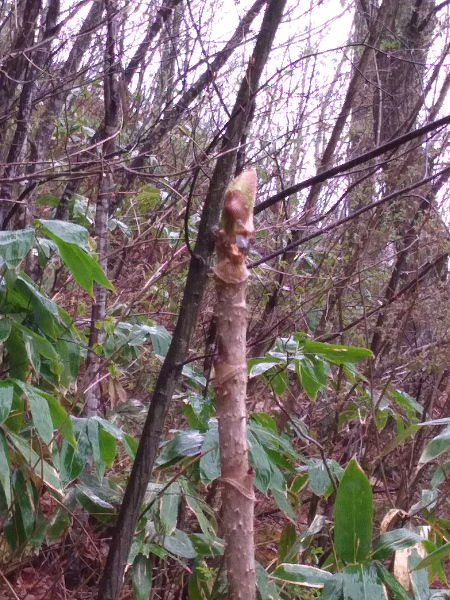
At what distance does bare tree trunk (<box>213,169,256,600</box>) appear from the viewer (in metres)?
1.11

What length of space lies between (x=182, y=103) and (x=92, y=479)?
211 cm

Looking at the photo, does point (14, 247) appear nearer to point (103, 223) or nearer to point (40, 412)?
point (40, 412)

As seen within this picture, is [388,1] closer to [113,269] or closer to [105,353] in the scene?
[113,269]

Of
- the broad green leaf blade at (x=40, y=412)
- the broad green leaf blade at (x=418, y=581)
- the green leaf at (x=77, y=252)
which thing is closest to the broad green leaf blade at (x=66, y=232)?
the green leaf at (x=77, y=252)

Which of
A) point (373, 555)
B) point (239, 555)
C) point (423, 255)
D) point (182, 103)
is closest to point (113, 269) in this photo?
point (182, 103)

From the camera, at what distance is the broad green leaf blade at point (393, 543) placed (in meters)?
1.56

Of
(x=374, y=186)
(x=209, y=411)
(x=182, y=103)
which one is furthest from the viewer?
(x=182, y=103)

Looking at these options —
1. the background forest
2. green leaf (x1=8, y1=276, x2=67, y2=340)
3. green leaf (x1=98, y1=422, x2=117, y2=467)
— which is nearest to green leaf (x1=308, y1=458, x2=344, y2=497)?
the background forest

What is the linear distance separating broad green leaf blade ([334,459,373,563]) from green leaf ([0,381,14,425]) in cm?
82

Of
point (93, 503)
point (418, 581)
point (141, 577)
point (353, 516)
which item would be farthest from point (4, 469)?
point (418, 581)

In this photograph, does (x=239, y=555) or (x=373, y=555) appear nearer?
(x=239, y=555)

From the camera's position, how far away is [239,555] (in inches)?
43.2

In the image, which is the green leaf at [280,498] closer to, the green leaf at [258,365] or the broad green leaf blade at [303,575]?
the broad green leaf blade at [303,575]

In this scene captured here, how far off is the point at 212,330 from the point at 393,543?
112 centimetres
